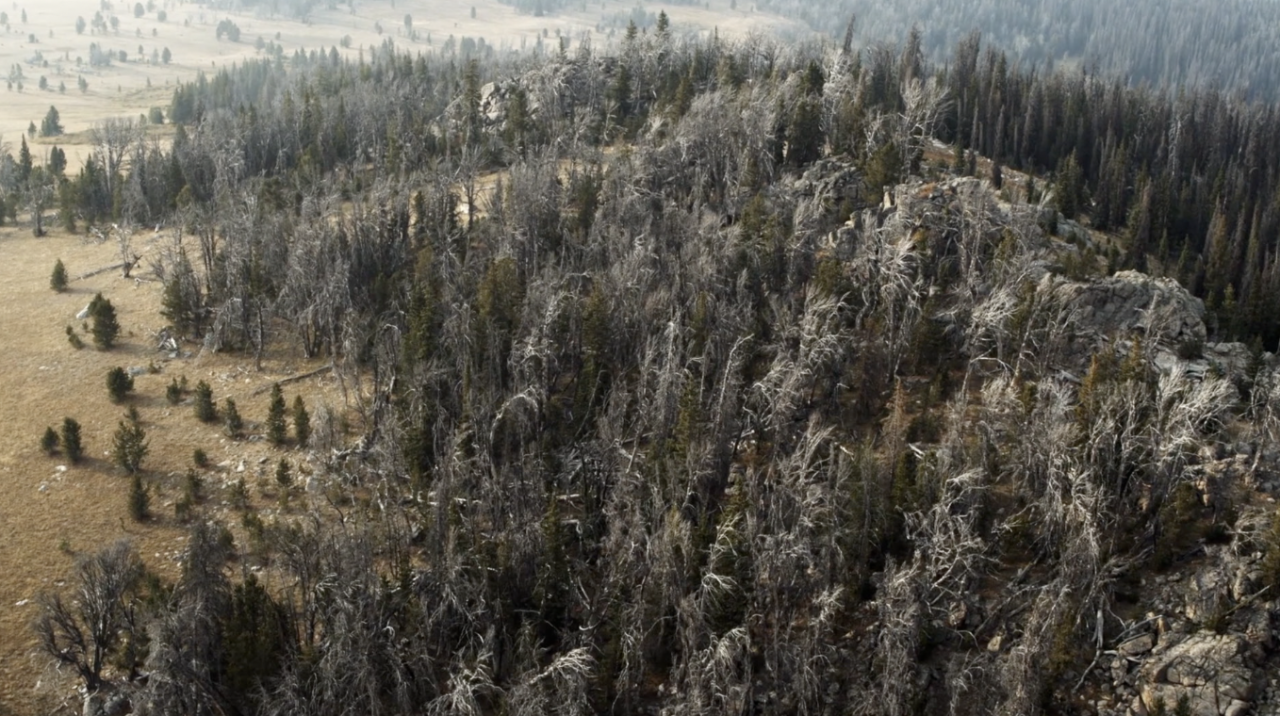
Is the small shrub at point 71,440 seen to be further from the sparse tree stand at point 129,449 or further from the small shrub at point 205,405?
the small shrub at point 205,405

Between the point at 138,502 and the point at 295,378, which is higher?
the point at 295,378

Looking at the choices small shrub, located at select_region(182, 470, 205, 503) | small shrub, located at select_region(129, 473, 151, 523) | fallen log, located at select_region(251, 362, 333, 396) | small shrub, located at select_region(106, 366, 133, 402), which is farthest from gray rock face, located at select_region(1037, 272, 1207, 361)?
small shrub, located at select_region(106, 366, 133, 402)

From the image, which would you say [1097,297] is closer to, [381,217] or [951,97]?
[381,217]

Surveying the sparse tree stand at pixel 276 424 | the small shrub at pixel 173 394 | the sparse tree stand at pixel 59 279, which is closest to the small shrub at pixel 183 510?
the sparse tree stand at pixel 276 424

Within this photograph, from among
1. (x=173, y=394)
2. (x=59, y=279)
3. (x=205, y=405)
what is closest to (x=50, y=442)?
(x=173, y=394)

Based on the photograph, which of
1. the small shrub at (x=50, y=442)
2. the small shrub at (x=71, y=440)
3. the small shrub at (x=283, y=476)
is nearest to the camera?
the small shrub at (x=283, y=476)

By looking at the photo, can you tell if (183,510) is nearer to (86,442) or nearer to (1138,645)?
(86,442)

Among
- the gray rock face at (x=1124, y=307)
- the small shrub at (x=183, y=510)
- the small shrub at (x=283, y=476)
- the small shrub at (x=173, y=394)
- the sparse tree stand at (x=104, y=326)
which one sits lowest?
the small shrub at (x=183, y=510)
